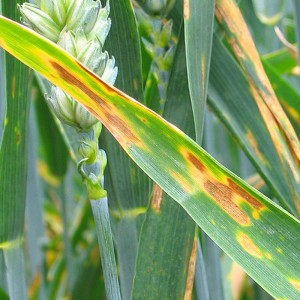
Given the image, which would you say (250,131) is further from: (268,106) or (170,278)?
(170,278)

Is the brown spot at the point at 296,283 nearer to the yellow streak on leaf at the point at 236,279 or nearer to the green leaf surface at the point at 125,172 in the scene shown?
the green leaf surface at the point at 125,172

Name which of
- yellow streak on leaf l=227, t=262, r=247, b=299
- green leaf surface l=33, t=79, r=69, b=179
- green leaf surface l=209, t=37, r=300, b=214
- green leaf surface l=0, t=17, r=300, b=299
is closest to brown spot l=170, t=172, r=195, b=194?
green leaf surface l=0, t=17, r=300, b=299

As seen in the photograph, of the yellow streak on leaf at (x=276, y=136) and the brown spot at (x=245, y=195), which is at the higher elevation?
the brown spot at (x=245, y=195)

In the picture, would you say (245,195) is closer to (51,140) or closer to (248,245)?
(248,245)

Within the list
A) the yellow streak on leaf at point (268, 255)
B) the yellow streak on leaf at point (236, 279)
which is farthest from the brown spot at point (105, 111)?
the yellow streak on leaf at point (236, 279)

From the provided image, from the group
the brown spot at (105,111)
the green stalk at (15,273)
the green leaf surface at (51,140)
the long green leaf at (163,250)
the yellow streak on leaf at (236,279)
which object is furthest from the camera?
the green leaf surface at (51,140)

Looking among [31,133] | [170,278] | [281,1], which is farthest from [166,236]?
[281,1]

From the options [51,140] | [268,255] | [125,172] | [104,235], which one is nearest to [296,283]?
[268,255]
